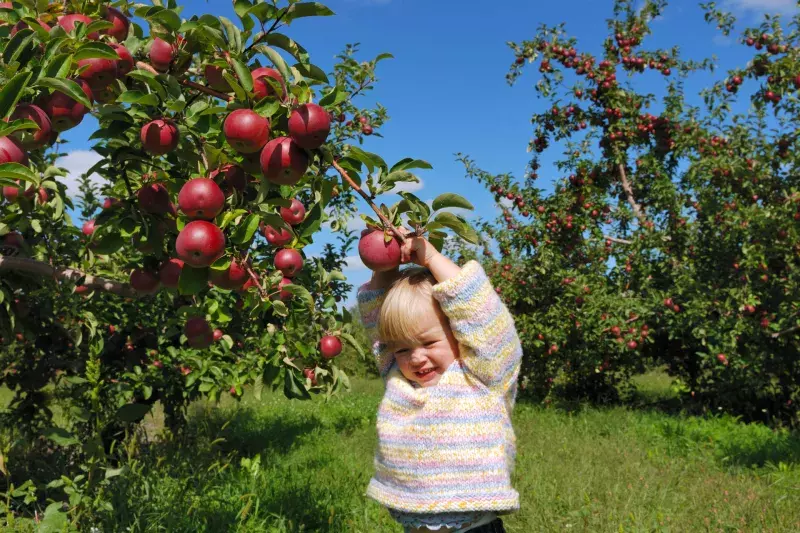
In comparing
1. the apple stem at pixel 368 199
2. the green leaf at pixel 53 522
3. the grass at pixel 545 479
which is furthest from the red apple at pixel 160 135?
the grass at pixel 545 479

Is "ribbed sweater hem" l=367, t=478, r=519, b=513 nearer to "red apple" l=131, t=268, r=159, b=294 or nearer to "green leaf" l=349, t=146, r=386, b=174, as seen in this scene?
"green leaf" l=349, t=146, r=386, b=174

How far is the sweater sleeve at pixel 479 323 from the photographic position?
1.51 m

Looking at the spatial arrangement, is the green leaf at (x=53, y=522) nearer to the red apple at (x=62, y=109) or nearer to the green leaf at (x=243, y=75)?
the red apple at (x=62, y=109)

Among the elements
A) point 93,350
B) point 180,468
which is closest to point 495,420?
point 93,350

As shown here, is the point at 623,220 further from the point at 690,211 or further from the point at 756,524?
the point at 756,524

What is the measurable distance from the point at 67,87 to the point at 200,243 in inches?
14.9

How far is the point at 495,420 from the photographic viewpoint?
159 centimetres

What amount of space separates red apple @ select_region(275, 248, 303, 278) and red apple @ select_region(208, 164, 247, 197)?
31 cm

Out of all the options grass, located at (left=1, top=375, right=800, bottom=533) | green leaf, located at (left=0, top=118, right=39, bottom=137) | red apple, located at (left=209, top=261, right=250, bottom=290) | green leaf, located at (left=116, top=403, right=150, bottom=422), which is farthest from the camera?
grass, located at (left=1, top=375, right=800, bottom=533)

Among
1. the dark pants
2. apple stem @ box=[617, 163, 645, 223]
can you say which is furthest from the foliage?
the dark pants

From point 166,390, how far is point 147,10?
12.1 feet

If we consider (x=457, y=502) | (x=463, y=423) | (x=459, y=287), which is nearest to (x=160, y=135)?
(x=459, y=287)

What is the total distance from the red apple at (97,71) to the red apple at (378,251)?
627 mm

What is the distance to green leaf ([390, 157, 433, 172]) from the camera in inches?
53.7
